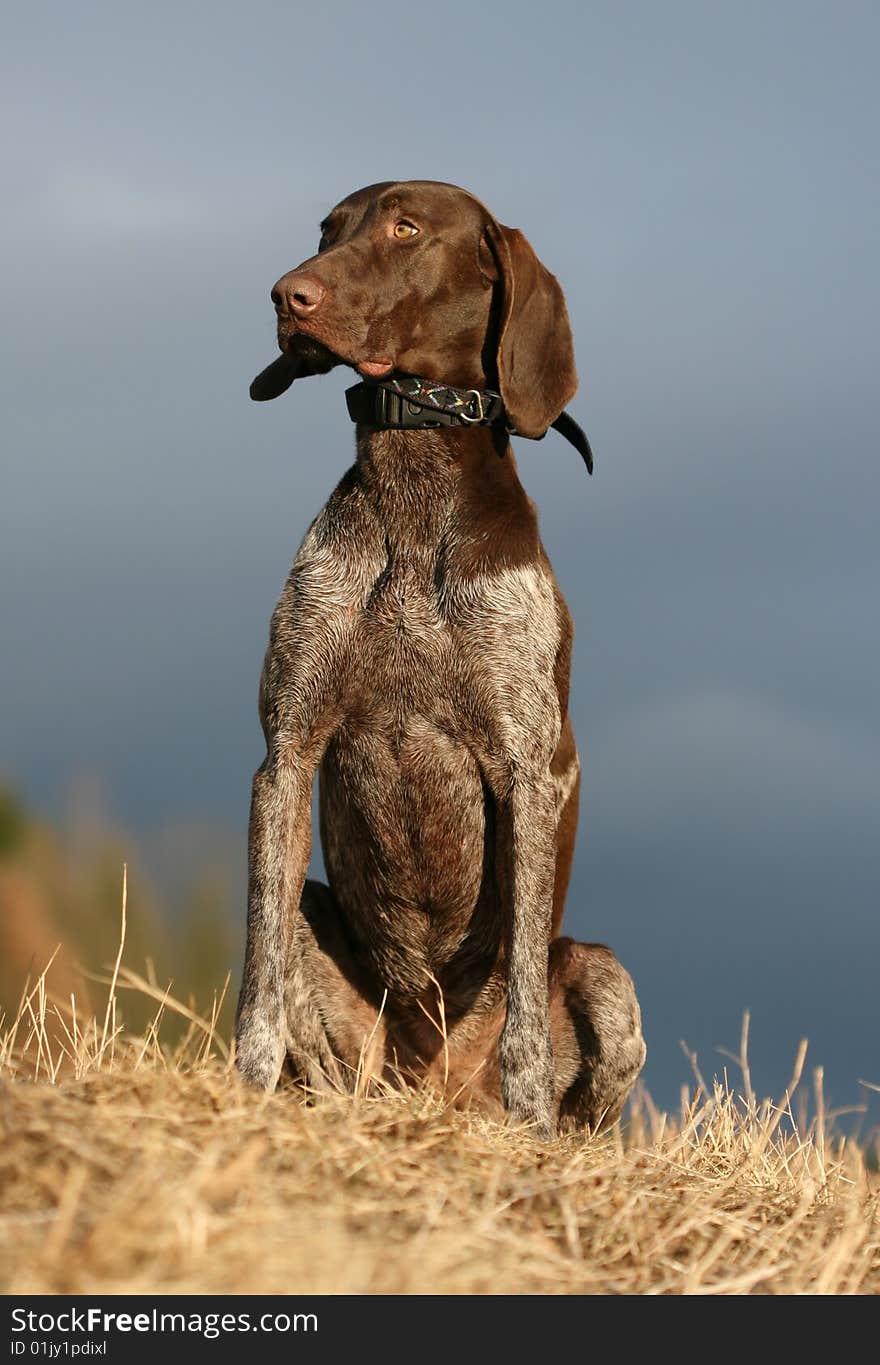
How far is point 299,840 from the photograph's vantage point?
18.7ft

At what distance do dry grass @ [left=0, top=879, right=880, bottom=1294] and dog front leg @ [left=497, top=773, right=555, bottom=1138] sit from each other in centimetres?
46

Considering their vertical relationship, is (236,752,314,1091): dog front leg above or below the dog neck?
below

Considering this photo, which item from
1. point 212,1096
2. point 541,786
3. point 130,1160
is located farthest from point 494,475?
point 130,1160

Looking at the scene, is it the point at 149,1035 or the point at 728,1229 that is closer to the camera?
the point at 728,1229

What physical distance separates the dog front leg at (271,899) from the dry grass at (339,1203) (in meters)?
0.42

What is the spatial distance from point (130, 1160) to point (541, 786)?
2.78 metres

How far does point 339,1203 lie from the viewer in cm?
332

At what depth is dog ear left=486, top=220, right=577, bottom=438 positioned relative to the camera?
18.8ft

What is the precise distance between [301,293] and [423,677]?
138 centimetres

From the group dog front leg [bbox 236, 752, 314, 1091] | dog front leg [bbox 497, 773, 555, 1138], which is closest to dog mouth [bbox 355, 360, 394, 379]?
dog front leg [bbox 236, 752, 314, 1091]

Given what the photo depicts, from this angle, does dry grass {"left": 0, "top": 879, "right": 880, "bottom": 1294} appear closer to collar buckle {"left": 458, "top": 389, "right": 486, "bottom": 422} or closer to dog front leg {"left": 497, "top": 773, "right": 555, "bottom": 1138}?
dog front leg {"left": 497, "top": 773, "right": 555, "bottom": 1138}

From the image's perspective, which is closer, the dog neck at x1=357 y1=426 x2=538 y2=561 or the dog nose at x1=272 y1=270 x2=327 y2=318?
the dog nose at x1=272 y1=270 x2=327 y2=318

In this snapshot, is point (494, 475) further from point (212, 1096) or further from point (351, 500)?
point (212, 1096)

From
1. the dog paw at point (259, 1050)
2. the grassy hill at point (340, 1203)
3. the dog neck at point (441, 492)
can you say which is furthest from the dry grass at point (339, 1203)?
the dog neck at point (441, 492)
